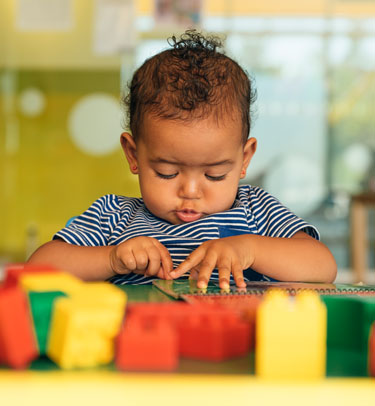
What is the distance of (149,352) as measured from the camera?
0.35 m

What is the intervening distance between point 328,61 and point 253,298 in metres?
3.73

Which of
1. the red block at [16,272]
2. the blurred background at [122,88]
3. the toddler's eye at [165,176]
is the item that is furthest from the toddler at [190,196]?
the blurred background at [122,88]

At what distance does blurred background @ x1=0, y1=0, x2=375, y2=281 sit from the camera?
12.2 feet

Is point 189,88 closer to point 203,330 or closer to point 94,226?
point 94,226

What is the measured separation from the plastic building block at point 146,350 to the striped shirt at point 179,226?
603mm

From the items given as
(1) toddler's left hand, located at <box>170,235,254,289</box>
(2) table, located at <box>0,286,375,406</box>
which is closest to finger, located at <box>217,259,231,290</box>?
(1) toddler's left hand, located at <box>170,235,254,289</box>

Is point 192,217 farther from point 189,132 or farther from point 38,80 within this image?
point 38,80

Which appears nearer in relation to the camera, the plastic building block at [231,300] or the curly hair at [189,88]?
the plastic building block at [231,300]

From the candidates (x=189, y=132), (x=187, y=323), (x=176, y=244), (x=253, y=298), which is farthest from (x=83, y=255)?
(x=187, y=323)

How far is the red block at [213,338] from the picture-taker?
387mm

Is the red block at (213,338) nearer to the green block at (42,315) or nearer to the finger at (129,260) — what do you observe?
the green block at (42,315)

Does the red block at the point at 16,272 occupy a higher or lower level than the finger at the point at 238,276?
higher

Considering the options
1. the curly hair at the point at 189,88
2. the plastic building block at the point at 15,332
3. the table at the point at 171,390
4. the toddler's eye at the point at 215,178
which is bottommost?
the toddler's eye at the point at 215,178

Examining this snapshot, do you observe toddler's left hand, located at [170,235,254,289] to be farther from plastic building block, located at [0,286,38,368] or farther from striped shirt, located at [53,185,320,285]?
plastic building block, located at [0,286,38,368]
